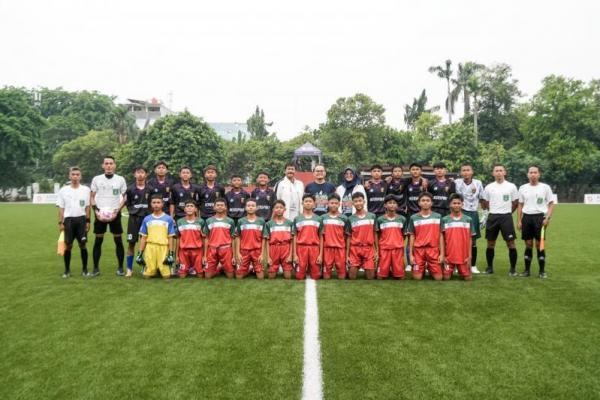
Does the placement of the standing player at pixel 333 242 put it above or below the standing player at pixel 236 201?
below

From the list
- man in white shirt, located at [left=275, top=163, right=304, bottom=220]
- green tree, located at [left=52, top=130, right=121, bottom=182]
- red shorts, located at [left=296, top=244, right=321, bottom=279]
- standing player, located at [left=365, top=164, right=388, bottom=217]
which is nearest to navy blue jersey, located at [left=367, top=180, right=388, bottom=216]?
standing player, located at [left=365, top=164, right=388, bottom=217]

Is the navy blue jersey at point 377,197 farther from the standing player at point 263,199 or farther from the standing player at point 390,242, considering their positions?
the standing player at point 263,199

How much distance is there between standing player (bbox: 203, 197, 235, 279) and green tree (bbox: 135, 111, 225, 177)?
32.1 m

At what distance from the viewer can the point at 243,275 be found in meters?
6.62

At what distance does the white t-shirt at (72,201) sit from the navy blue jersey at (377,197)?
14.4 ft

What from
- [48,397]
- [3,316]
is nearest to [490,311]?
[48,397]

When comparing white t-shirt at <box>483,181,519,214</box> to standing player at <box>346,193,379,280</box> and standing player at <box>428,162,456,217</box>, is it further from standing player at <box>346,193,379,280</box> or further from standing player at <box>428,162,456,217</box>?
standing player at <box>346,193,379,280</box>

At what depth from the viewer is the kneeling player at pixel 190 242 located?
21.9 ft

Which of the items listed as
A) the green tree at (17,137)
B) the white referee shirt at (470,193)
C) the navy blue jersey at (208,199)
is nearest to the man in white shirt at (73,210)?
the navy blue jersey at (208,199)

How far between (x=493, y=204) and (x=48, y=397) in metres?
6.32

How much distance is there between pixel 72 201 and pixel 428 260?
5.23 m

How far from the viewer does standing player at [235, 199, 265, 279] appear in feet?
21.6

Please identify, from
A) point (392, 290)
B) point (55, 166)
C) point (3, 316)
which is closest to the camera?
point (3, 316)

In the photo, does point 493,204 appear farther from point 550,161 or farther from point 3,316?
point 550,161
